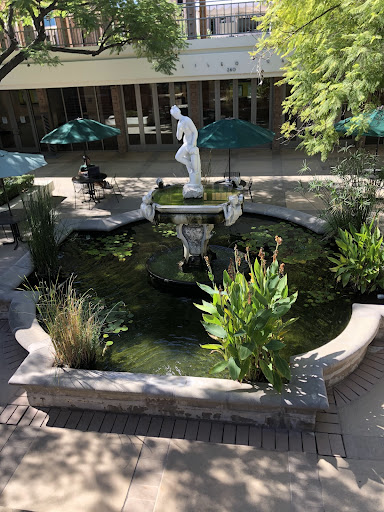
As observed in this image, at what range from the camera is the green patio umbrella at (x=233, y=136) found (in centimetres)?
1001

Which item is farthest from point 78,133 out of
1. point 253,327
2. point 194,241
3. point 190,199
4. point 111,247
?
point 253,327

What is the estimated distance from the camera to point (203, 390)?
4.55 m

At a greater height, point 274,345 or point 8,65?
point 8,65

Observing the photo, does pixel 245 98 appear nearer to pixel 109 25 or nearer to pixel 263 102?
pixel 263 102

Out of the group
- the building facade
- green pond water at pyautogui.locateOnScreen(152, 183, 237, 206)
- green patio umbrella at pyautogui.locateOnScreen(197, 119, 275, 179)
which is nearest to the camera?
green pond water at pyautogui.locateOnScreen(152, 183, 237, 206)

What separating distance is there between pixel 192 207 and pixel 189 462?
3.92 m

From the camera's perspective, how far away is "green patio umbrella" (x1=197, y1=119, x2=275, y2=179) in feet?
32.8

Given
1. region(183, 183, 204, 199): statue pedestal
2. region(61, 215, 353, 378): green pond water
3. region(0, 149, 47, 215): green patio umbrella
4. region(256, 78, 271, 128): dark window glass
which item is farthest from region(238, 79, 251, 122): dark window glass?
region(183, 183, 204, 199): statue pedestal

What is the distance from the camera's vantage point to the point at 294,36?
835 centimetres

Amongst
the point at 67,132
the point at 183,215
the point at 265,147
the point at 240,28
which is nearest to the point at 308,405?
the point at 183,215

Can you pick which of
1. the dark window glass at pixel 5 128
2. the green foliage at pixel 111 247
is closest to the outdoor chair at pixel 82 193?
the green foliage at pixel 111 247

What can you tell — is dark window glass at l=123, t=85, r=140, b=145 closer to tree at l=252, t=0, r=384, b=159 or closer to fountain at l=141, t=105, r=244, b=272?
tree at l=252, t=0, r=384, b=159

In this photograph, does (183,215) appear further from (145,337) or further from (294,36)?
(294,36)

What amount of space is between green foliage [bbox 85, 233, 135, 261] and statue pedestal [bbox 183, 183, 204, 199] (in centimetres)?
185
